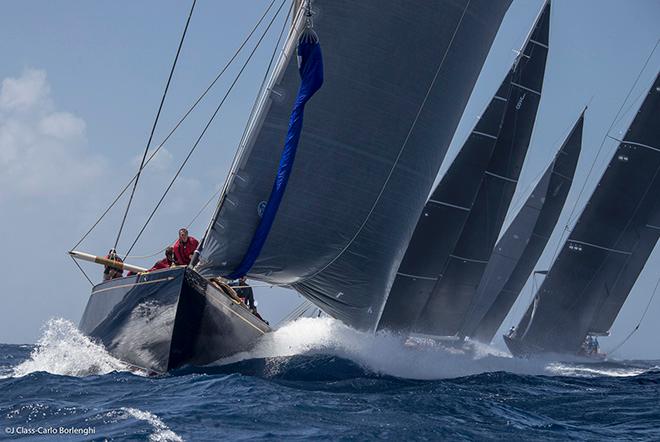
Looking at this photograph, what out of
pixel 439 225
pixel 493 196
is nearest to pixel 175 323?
pixel 439 225

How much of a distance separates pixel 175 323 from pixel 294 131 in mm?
3271

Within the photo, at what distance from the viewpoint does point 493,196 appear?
25.5 m

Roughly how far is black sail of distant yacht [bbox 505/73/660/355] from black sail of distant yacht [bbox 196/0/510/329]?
41.9 feet

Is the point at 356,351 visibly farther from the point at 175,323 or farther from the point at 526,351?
the point at 526,351

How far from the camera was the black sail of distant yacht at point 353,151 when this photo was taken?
47.3 ft

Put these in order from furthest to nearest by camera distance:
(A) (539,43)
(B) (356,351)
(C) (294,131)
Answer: (A) (539,43), (B) (356,351), (C) (294,131)

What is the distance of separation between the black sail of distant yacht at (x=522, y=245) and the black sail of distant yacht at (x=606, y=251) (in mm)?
1039

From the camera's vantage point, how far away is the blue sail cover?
13.7 metres

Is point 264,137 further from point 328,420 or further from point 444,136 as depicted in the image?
point 328,420

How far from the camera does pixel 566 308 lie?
31.3m

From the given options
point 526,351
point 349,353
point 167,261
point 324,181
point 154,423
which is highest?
point 324,181

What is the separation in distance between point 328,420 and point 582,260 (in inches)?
861

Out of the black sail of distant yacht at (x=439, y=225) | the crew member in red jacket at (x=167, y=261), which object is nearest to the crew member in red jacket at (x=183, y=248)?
the crew member in red jacket at (x=167, y=261)

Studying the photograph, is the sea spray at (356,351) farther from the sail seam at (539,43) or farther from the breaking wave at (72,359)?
the sail seam at (539,43)
